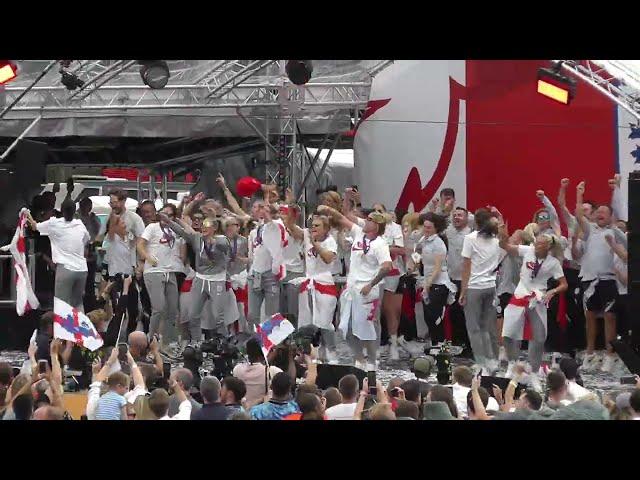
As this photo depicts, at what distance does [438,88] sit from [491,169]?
110 cm

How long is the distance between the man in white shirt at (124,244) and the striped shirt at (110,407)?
5.26 meters

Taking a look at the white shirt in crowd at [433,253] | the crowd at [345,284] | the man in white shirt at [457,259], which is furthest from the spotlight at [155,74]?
the white shirt in crowd at [433,253]

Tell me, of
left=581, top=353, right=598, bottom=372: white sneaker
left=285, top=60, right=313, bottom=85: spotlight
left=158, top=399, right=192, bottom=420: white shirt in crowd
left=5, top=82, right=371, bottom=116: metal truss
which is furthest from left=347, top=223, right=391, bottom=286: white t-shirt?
left=5, top=82, right=371, bottom=116: metal truss

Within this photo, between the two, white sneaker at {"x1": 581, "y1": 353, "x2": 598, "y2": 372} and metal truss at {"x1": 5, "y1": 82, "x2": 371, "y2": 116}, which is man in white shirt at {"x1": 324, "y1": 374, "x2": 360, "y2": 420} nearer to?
white sneaker at {"x1": 581, "y1": 353, "x2": 598, "y2": 372}

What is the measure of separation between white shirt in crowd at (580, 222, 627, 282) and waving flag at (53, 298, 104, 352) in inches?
182

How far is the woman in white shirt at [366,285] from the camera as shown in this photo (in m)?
11.5

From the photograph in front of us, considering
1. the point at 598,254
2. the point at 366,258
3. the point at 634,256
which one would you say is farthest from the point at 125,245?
the point at 634,256

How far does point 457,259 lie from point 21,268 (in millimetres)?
3952

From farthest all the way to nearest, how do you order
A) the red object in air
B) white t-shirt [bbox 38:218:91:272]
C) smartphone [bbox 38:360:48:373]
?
the red object in air < white t-shirt [bbox 38:218:91:272] < smartphone [bbox 38:360:48:373]

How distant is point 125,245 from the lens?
13555 millimetres

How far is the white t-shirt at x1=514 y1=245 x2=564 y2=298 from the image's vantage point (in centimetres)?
1126
